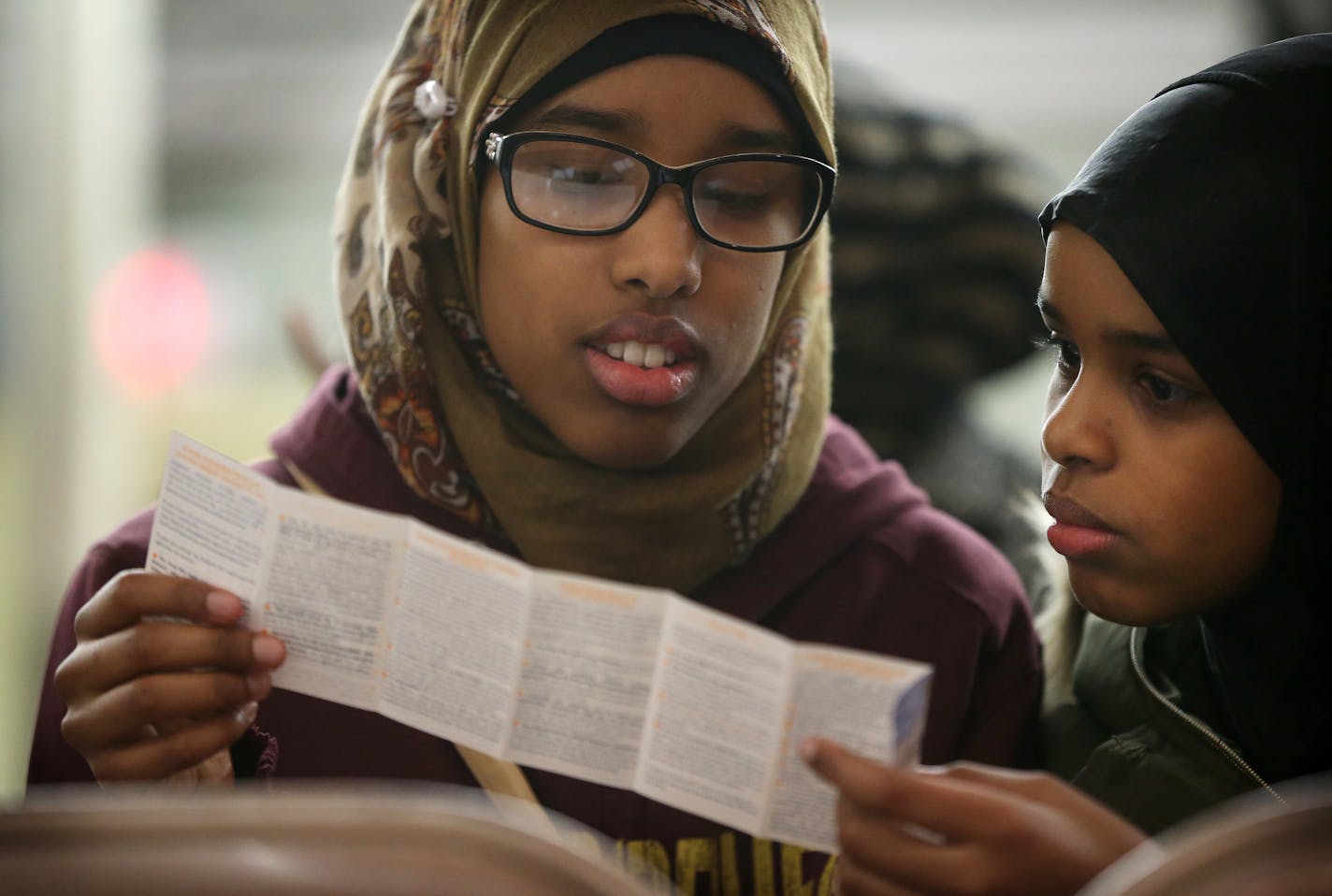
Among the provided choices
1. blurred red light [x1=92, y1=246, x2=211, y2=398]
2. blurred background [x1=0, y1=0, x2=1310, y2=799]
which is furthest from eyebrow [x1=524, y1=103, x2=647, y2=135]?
blurred red light [x1=92, y1=246, x2=211, y2=398]

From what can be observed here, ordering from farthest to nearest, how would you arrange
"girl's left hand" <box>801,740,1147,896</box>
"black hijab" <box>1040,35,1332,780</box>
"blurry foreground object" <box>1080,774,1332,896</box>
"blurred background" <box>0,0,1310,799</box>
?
"blurred background" <box>0,0,1310,799</box> → "black hijab" <box>1040,35,1332,780</box> → "girl's left hand" <box>801,740,1147,896</box> → "blurry foreground object" <box>1080,774,1332,896</box>

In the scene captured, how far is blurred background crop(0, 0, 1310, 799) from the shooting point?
7.88ft

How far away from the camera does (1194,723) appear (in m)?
0.83

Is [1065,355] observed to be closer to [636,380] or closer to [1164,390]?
[1164,390]

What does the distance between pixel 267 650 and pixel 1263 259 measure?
0.67 meters

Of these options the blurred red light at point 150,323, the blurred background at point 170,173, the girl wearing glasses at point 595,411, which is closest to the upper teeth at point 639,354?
the girl wearing glasses at point 595,411

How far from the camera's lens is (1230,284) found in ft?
2.51

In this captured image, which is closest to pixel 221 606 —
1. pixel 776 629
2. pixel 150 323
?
pixel 776 629

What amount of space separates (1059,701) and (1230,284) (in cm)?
34

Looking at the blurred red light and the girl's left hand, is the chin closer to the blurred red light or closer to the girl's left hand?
the girl's left hand

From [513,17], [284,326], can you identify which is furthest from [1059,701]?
[284,326]

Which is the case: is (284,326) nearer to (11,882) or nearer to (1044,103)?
(11,882)

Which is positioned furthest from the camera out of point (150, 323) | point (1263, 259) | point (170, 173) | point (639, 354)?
point (170, 173)

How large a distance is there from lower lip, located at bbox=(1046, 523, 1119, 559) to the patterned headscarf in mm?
226
